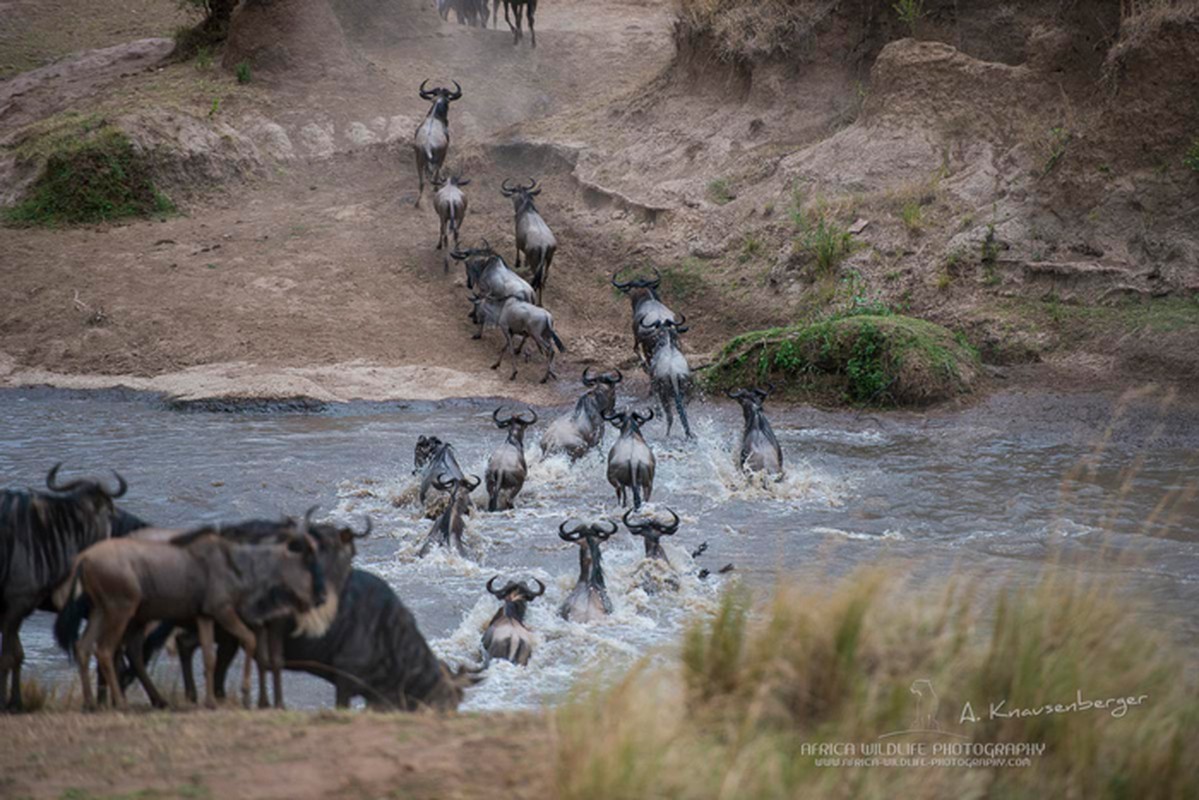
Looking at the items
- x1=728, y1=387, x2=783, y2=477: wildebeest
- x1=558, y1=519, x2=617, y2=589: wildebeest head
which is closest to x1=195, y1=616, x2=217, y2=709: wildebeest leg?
x1=558, y1=519, x2=617, y2=589: wildebeest head

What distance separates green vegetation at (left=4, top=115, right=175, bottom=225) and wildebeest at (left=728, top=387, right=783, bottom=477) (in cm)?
1110

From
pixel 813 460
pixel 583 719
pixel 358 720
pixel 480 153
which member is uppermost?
pixel 480 153

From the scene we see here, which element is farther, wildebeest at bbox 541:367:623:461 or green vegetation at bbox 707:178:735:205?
green vegetation at bbox 707:178:735:205

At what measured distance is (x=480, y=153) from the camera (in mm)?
20719

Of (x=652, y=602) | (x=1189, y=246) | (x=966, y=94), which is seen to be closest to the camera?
(x=652, y=602)

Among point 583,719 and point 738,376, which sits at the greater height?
point 583,719

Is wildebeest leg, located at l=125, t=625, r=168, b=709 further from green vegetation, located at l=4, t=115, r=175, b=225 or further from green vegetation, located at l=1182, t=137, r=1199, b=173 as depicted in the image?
green vegetation, located at l=4, t=115, r=175, b=225

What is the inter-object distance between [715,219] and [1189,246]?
6.14 metres

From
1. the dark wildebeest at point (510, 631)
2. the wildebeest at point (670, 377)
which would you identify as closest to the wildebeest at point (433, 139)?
the wildebeest at point (670, 377)

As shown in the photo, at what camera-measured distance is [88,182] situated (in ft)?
61.1

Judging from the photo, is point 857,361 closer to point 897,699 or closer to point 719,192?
point 719,192

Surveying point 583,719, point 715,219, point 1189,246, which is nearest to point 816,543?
point 583,719

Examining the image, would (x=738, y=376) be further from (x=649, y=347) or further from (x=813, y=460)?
(x=813, y=460)

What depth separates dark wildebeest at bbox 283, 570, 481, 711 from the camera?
5371 mm
